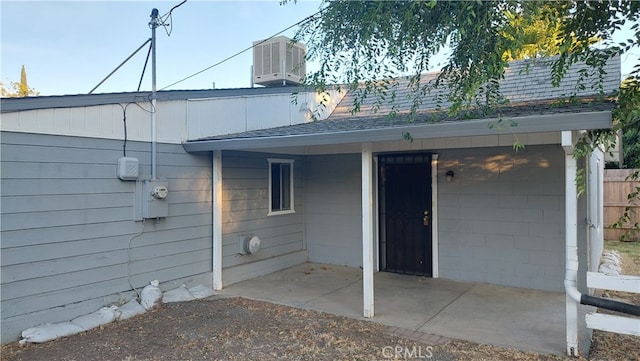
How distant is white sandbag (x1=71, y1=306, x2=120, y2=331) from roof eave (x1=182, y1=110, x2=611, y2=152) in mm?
2456

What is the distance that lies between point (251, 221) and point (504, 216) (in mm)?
4178

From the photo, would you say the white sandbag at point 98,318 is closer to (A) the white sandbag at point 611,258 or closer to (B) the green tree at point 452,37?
(B) the green tree at point 452,37

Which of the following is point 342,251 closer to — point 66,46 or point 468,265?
point 468,265

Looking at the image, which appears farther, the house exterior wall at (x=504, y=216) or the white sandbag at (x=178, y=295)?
the house exterior wall at (x=504, y=216)

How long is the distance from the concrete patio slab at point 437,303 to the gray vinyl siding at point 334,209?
632mm

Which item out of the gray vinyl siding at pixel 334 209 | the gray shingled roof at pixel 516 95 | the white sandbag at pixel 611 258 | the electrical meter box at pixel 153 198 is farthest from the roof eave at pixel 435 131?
the white sandbag at pixel 611 258

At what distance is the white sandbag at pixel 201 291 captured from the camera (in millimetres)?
6105

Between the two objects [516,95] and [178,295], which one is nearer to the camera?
[178,295]

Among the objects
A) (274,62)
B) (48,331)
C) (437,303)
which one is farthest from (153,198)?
(437,303)

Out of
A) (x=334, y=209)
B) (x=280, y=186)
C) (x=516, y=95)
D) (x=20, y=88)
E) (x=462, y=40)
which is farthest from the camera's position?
(x=20, y=88)

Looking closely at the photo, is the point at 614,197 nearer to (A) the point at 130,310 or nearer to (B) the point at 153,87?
(B) the point at 153,87

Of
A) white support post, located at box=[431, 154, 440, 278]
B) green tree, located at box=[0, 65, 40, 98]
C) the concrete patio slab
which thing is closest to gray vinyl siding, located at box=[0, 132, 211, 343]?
the concrete patio slab

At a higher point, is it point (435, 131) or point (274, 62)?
point (274, 62)

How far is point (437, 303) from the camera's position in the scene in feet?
18.7
